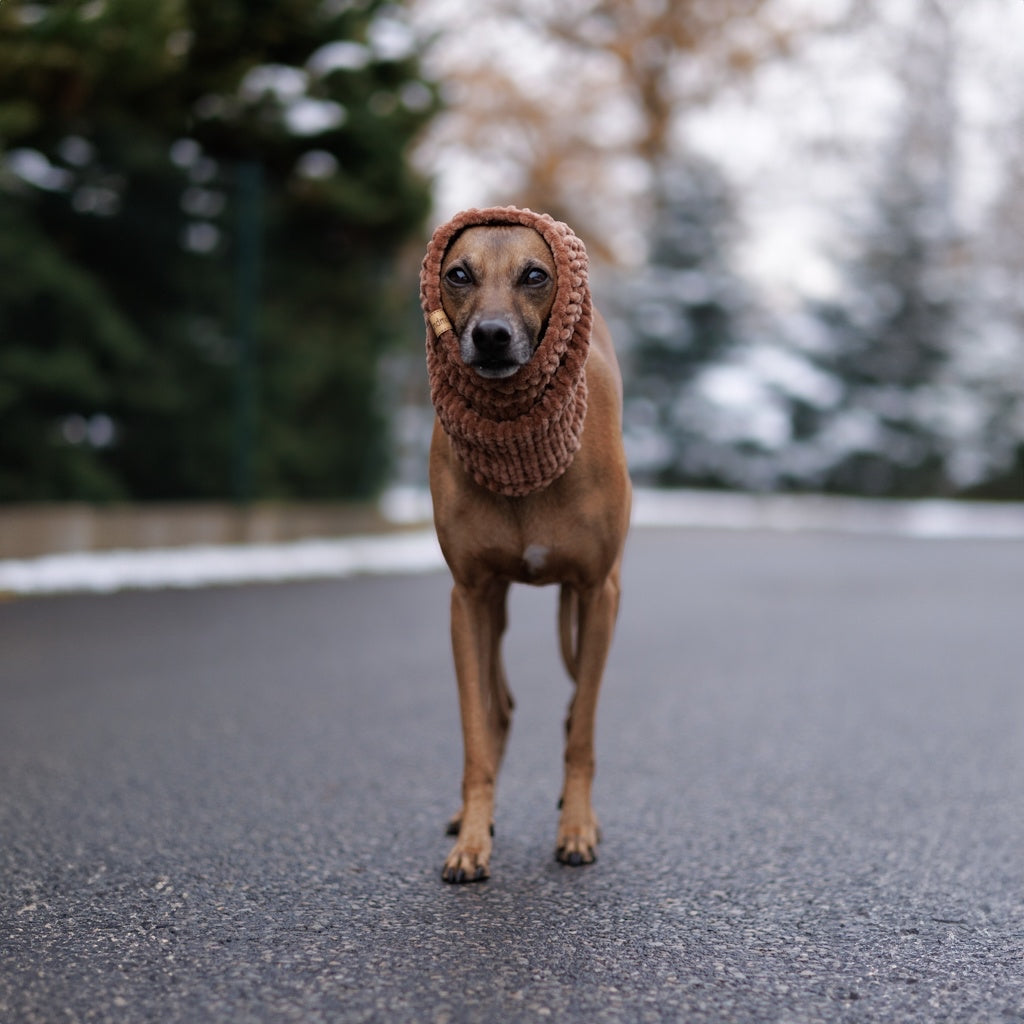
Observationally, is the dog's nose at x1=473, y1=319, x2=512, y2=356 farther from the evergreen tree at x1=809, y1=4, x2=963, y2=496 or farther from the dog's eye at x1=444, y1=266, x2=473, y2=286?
the evergreen tree at x1=809, y1=4, x2=963, y2=496

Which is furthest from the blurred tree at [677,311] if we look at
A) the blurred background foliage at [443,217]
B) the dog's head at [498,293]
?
the dog's head at [498,293]

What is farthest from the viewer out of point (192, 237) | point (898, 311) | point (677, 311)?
point (677, 311)

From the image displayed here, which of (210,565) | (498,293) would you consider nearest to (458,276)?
(498,293)

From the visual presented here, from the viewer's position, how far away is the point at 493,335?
315cm

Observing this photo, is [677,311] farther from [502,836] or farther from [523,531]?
[523,531]

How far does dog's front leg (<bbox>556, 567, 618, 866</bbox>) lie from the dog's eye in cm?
92

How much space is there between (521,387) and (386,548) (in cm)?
1151

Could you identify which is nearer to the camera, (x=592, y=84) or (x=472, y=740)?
(x=472, y=740)

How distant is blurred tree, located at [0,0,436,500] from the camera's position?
36.6ft

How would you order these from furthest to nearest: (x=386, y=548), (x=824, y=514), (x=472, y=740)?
(x=824, y=514) < (x=386, y=548) < (x=472, y=740)

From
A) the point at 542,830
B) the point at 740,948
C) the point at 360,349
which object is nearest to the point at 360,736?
the point at 542,830

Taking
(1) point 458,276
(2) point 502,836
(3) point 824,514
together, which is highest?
(1) point 458,276

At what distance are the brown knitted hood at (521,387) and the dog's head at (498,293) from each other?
0.02 meters

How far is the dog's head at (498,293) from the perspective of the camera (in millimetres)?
3170
